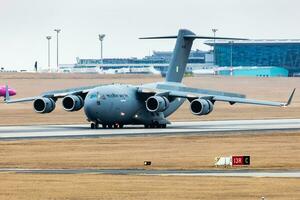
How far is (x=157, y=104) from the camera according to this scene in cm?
8762

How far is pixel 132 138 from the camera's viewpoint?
74500mm

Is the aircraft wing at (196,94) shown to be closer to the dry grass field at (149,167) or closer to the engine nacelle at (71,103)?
the engine nacelle at (71,103)

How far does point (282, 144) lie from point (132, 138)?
10.1 meters

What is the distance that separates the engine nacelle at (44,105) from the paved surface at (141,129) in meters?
1.34

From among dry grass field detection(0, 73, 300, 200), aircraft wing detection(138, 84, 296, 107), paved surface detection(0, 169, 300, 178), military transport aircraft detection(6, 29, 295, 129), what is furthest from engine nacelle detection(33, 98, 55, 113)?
paved surface detection(0, 169, 300, 178)

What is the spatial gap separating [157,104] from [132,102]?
2.08m

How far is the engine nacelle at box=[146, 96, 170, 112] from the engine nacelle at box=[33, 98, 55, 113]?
747 centimetres

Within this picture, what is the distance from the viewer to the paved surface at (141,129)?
79.1 m

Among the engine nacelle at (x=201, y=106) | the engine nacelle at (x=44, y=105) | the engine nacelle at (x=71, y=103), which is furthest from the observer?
the engine nacelle at (x=44, y=105)

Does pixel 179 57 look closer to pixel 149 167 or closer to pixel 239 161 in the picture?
pixel 239 161

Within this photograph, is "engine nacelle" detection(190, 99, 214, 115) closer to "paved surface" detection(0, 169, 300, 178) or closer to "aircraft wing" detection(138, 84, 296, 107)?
"aircraft wing" detection(138, 84, 296, 107)

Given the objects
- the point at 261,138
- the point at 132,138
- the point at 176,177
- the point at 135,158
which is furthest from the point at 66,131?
the point at 176,177

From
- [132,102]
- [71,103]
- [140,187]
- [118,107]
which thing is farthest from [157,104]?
[140,187]

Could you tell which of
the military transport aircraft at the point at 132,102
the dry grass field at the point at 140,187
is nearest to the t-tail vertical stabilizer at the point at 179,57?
the military transport aircraft at the point at 132,102
